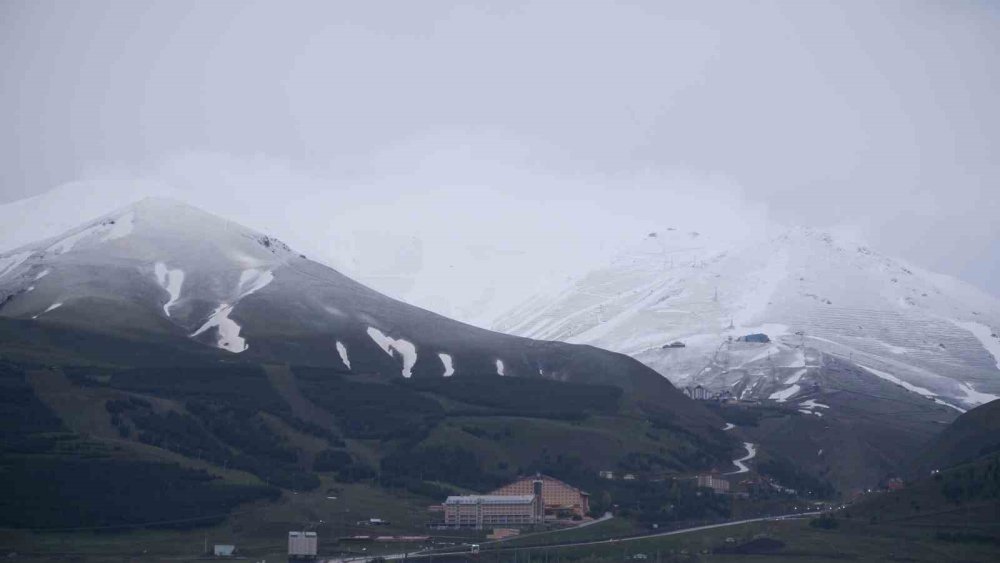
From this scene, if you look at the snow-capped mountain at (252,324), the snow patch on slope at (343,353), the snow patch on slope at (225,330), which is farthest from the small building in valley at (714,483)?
the snow patch on slope at (225,330)

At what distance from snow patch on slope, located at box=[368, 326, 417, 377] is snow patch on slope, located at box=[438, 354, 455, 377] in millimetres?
3100

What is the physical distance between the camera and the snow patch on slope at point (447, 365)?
606ft

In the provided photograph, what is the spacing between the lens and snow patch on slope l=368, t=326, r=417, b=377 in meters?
187

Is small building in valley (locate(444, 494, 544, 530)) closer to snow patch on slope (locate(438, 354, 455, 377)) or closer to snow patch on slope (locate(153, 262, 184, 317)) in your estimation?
snow patch on slope (locate(438, 354, 455, 377))

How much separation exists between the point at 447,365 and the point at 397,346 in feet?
21.6

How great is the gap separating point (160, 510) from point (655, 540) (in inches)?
1366

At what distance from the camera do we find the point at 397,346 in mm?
190625

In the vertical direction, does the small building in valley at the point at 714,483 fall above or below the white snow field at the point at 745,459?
below

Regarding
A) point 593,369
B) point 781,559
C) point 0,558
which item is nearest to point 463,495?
point 781,559

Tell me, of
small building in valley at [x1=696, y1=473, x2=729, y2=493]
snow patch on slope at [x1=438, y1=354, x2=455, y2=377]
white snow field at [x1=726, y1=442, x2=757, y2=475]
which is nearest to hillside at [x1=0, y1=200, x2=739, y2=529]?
snow patch on slope at [x1=438, y1=354, x2=455, y2=377]

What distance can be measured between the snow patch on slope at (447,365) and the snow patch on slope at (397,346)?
310cm

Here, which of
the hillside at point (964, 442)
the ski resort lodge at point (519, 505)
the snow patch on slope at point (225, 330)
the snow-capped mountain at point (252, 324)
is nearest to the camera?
the ski resort lodge at point (519, 505)

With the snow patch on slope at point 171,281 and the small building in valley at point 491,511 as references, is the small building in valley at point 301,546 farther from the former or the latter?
the snow patch on slope at point 171,281

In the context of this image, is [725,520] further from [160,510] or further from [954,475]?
[160,510]
